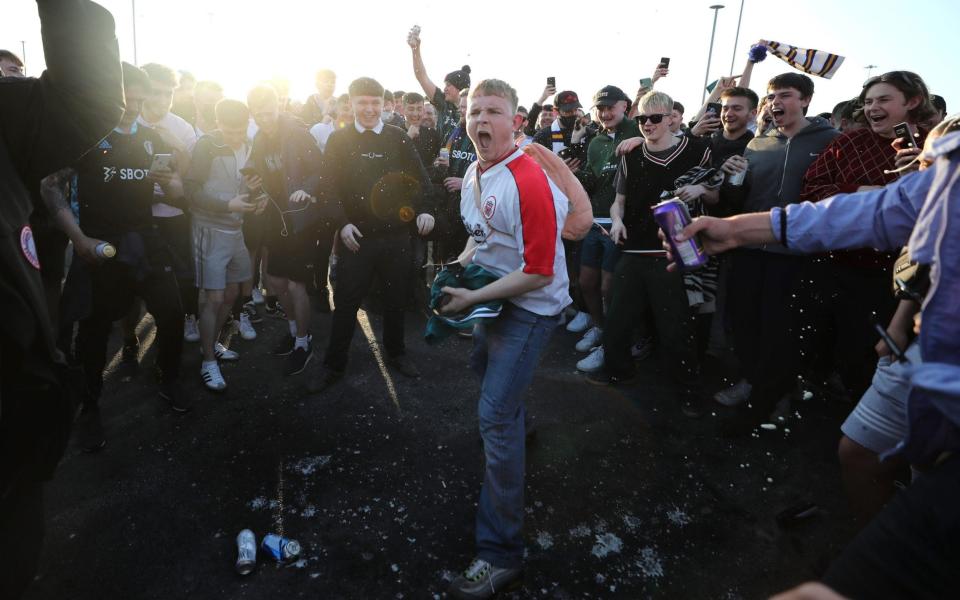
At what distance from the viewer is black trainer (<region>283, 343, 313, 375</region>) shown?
4789 millimetres

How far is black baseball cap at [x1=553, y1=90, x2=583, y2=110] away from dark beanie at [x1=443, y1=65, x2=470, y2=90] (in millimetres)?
1403

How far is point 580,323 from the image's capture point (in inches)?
246

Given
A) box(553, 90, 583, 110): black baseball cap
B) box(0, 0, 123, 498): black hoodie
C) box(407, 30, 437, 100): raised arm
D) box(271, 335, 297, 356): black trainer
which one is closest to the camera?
box(0, 0, 123, 498): black hoodie

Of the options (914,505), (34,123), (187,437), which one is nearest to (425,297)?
(187,437)

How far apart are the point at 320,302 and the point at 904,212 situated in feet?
19.4

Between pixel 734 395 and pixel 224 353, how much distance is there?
4.76 m

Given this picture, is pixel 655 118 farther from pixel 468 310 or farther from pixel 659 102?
pixel 468 310

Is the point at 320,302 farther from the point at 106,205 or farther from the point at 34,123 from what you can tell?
the point at 34,123

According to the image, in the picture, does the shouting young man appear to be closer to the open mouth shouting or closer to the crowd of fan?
the open mouth shouting

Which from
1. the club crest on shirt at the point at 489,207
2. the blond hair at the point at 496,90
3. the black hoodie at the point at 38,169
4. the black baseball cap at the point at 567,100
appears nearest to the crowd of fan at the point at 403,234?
the blond hair at the point at 496,90

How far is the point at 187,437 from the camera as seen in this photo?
3.72 m

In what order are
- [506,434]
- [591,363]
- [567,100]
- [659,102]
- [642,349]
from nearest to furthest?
[506,434], [659,102], [591,363], [642,349], [567,100]

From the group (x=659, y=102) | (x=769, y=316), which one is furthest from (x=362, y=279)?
(x=769, y=316)

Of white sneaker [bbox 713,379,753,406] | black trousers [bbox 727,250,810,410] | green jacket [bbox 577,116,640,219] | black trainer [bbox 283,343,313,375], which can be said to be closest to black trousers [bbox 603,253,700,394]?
white sneaker [bbox 713,379,753,406]
